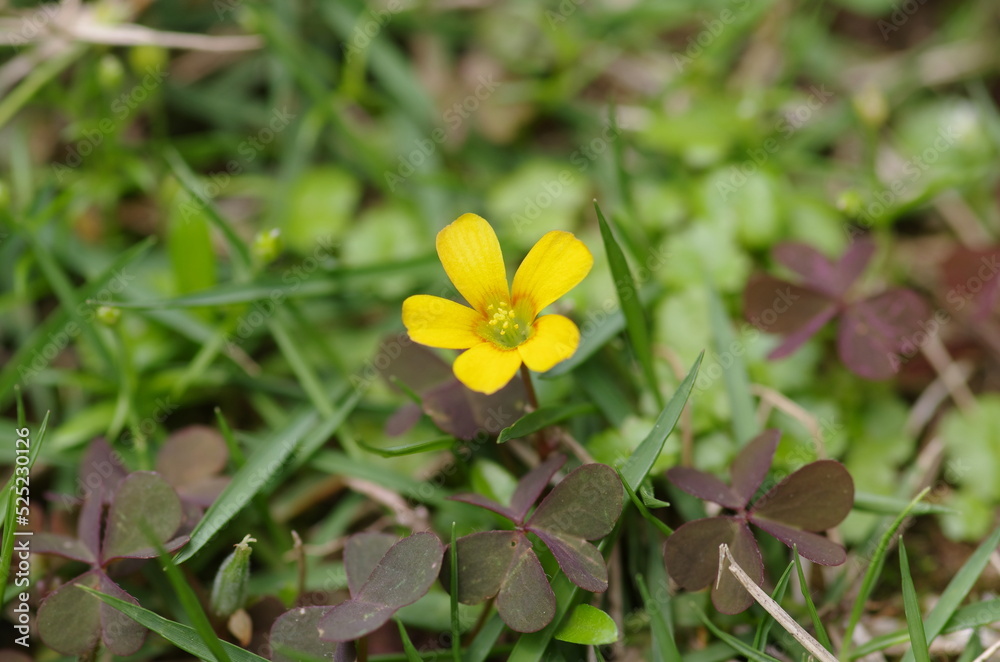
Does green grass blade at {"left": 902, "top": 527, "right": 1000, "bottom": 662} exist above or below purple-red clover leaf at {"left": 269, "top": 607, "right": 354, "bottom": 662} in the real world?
below

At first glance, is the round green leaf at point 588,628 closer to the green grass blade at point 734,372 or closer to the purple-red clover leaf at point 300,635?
the purple-red clover leaf at point 300,635

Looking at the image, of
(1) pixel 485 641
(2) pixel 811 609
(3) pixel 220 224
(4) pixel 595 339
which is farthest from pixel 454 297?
(2) pixel 811 609

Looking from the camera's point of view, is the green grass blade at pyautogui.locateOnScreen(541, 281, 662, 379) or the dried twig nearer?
the dried twig

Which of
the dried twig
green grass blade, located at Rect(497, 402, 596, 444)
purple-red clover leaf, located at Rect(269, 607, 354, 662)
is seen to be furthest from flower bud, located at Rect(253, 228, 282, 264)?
the dried twig

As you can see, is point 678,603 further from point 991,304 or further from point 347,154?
point 347,154

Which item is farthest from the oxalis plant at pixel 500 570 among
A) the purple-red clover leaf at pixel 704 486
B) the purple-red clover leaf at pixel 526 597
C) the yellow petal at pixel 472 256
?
the yellow petal at pixel 472 256

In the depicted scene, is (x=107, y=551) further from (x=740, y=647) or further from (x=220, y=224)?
(x=740, y=647)

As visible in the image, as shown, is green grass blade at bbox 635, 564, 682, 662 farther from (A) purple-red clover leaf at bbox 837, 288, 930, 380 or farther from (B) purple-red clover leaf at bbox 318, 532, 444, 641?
(A) purple-red clover leaf at bbox 837, 288, 930, 380
